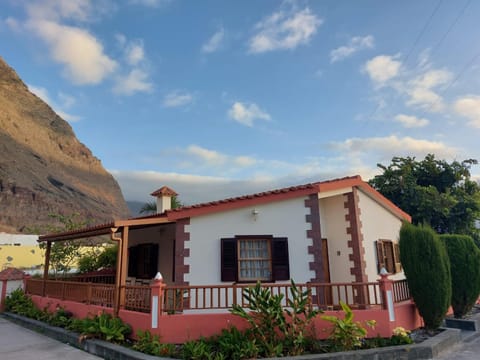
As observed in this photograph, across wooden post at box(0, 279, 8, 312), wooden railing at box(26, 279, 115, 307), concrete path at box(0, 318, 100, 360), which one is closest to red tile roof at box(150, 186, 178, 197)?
Answer: wooden railing at box(26, 279, 115, 307)

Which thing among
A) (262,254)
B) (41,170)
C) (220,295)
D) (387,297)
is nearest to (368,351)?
(387,297)

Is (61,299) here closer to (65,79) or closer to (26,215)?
(65,79)

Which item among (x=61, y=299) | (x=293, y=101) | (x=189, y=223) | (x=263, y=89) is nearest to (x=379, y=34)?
(x=293, y=101)

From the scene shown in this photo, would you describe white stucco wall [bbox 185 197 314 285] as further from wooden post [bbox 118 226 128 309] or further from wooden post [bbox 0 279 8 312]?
wooden post [bbox 0 279 8 312]

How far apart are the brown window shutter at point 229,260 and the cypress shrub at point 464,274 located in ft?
22.1

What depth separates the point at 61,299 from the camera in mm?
10992

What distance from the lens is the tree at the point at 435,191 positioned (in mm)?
18797

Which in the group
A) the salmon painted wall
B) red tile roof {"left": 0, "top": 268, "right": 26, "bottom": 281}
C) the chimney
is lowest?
the salmon painted wall

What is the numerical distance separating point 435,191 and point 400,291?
1195 cm

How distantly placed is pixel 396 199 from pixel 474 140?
31.3 feet

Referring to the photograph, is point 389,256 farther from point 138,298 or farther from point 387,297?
point 138,298

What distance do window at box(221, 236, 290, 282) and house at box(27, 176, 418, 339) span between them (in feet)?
0.08

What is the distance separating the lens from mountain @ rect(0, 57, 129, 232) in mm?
48406

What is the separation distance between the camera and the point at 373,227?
11.5 m
